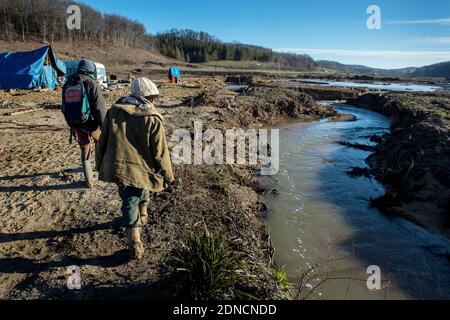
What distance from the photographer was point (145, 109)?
3.62 m

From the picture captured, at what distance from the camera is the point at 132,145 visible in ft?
12.2

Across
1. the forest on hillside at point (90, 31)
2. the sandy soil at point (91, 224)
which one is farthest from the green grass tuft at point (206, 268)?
the forest on hillside at point (90, 31)

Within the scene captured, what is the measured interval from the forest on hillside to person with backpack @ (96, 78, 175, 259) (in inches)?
3173

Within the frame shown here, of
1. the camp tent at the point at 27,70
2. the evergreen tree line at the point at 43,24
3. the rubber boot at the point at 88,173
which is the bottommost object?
the rubber boot at the point at 88,173

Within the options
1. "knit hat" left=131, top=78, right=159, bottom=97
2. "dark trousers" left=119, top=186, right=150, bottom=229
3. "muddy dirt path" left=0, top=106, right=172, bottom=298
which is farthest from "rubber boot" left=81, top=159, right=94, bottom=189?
"knit hat" left=131, top=78, right=159, bottom=97

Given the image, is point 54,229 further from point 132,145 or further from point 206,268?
point 206,268

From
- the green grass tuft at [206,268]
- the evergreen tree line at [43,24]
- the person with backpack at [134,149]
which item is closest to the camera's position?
the green grass tuft at [206,268]

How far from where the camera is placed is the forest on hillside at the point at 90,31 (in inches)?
2945

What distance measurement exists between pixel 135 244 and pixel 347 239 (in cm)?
423

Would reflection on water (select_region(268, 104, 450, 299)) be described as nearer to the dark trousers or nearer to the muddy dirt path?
the dark trousers

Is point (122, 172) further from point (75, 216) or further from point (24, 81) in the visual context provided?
point (24, 81)

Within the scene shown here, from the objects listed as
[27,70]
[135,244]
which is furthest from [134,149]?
[27,70]

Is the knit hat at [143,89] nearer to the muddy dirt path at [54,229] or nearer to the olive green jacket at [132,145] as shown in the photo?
the olive green jacket at [132,145]

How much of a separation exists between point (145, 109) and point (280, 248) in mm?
3663
